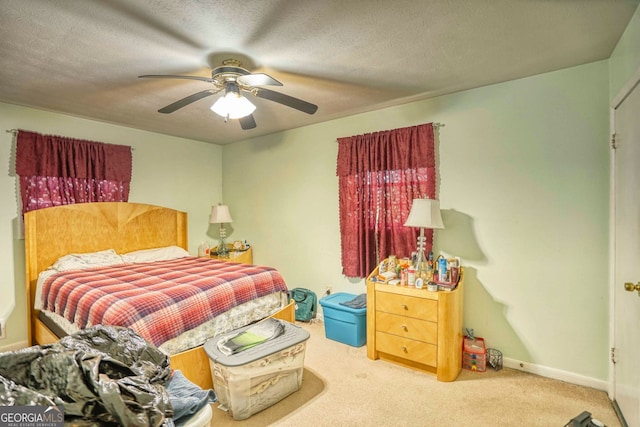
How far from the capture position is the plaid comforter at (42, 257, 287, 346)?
80.6 inches

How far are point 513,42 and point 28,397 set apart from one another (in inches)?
111

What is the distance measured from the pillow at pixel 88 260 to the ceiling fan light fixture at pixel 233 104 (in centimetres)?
228

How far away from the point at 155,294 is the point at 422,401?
2.05 metres

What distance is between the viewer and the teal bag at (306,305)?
12.5 feet

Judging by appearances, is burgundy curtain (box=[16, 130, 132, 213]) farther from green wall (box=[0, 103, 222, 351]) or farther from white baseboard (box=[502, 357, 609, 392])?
white baseboard (box=[502, 357, 609, 392])

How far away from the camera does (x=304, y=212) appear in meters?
4.02

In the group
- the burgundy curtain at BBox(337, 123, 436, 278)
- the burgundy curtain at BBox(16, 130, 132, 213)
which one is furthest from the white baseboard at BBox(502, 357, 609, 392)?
the burgundy curtain at BBox(16, 130, 132, 213)

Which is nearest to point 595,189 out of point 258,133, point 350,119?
Answer: point 350,119

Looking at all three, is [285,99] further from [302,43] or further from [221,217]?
[221,217]

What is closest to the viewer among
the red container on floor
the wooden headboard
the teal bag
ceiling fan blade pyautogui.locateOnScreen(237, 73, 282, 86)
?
ceiling fan blade pyautogui.locateOnScreen(237, 73, 282, 86)

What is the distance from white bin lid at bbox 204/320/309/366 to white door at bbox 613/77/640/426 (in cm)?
198

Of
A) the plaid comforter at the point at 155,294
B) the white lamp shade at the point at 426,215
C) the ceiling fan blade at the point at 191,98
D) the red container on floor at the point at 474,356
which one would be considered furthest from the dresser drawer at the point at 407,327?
the ceiling fan blade at the point at 191,98

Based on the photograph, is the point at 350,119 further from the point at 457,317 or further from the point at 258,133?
the point at 457,317

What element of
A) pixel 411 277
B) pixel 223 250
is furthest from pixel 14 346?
pixel 411 277
